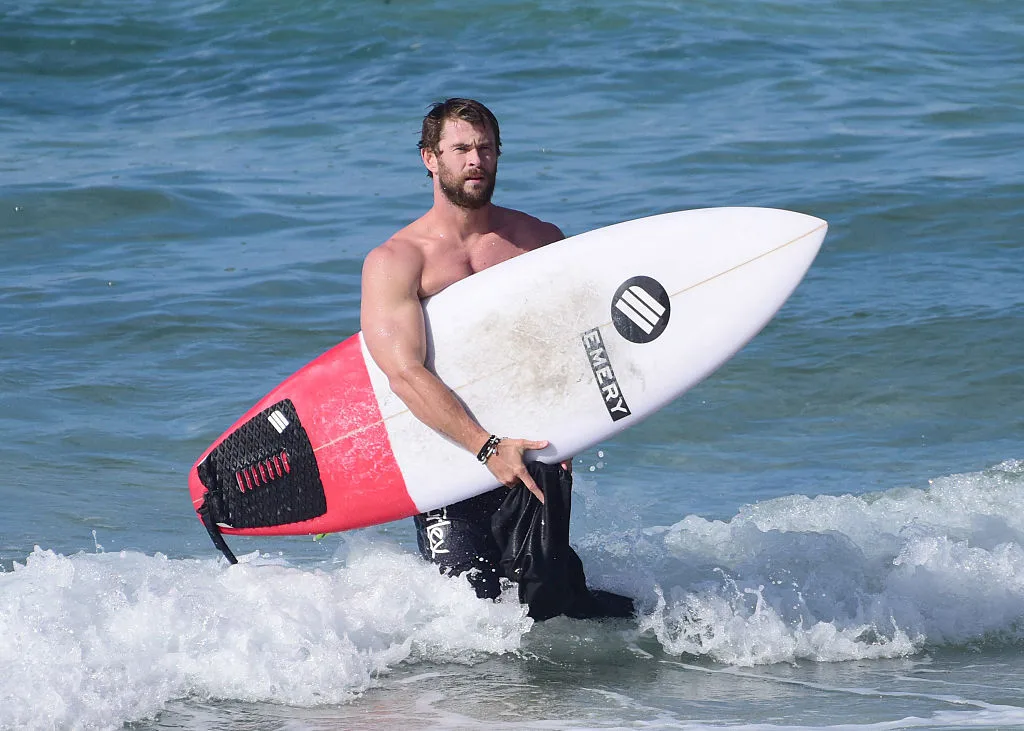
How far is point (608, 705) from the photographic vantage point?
3.95 metres

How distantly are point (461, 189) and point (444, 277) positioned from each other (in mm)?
287

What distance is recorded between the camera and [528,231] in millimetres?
4461

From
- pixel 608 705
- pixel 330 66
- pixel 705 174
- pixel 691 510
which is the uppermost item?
pixel 330 66

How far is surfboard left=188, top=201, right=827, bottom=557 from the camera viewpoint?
429 centimetres

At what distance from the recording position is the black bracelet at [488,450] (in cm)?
409

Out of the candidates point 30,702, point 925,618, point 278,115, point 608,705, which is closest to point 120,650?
point 30,702

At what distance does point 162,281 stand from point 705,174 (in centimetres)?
431

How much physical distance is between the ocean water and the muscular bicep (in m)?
0.75

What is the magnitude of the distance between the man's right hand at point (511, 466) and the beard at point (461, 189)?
70 centimetres

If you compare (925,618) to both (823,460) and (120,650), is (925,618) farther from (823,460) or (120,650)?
(120,650)

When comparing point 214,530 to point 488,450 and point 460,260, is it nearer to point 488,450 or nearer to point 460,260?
point 488,450

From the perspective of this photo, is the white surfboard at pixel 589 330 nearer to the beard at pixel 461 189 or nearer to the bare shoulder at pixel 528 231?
the bare shoulder at pixel 528 231

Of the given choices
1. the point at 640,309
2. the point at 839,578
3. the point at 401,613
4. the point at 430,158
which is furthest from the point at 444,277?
the point at 839,578

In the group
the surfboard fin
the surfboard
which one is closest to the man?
the surfboard
